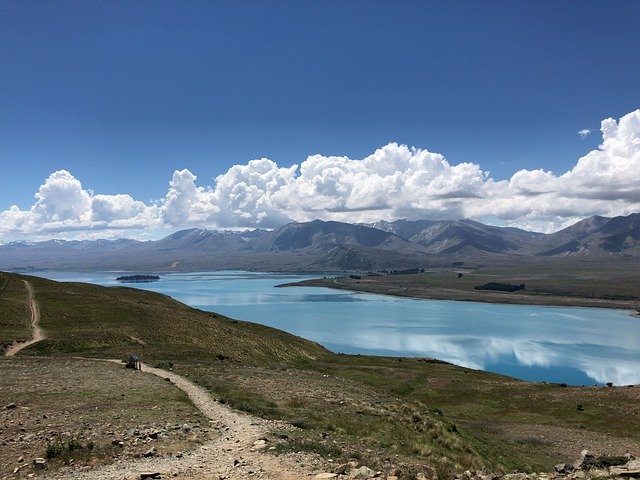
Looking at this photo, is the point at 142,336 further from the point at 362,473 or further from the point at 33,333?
the point at 362,473

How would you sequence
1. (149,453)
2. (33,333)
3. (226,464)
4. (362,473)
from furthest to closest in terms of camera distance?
(33,333) → (149,453) → (226,464) → (362,473)

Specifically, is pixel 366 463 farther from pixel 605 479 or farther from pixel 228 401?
pixel 228 401

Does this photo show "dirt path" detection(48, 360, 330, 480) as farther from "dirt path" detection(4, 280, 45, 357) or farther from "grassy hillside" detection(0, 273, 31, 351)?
"grassy hillside" detection(0, 273, 31, 351)

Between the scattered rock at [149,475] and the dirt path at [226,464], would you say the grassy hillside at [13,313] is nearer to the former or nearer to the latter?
the dirt path at [226,464]

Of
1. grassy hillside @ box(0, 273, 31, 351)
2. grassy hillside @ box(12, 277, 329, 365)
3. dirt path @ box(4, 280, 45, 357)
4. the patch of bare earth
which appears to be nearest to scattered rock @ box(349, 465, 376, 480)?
the patch of bare earth

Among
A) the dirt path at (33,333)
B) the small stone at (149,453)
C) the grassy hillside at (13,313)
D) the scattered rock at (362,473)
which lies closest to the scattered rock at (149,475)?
the small stone at (149,453)

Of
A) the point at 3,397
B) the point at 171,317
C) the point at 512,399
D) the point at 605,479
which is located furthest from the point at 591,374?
the point at 3,397

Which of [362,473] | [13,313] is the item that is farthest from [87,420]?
[13,313]
